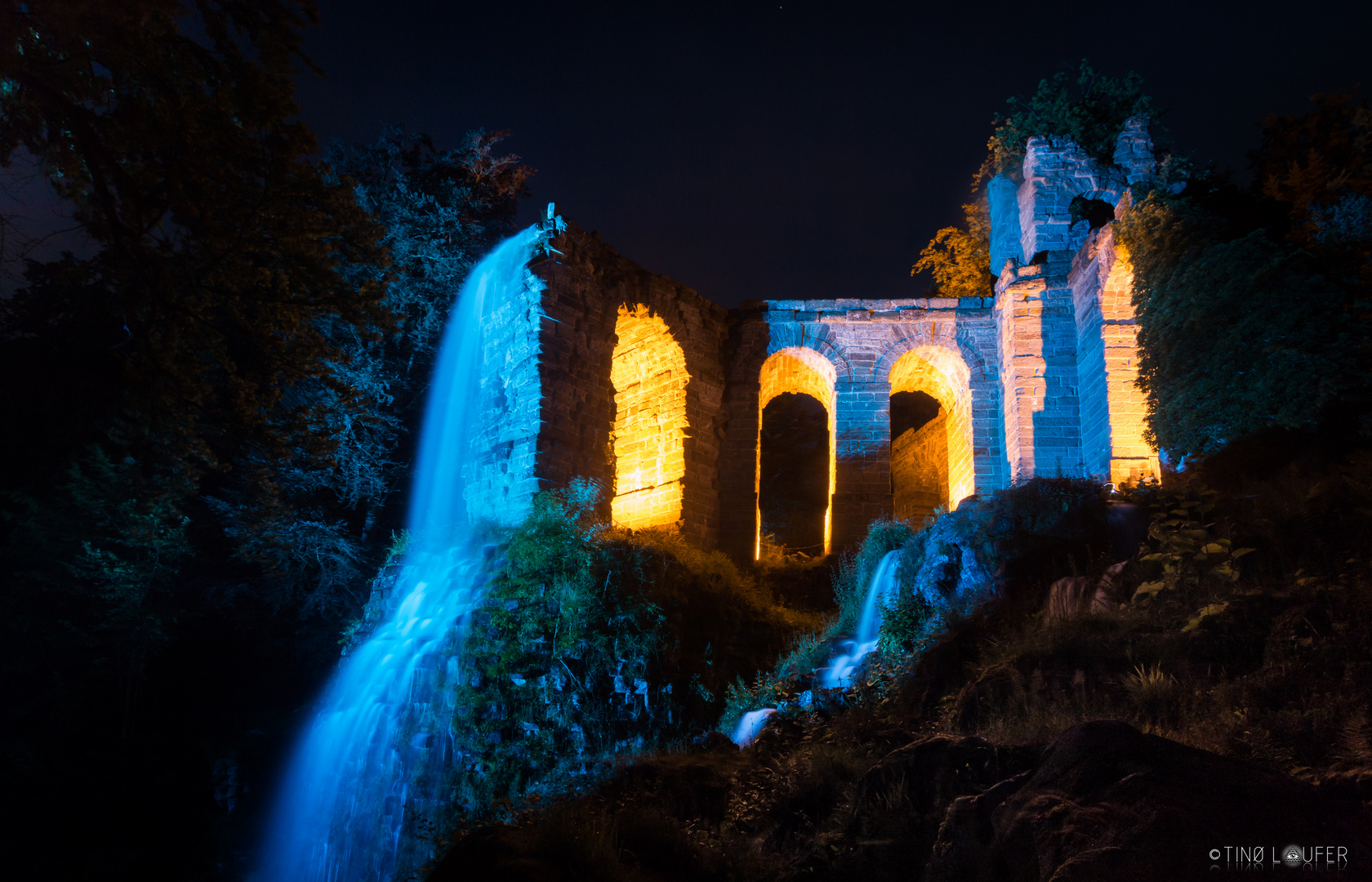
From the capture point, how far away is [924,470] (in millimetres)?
19781

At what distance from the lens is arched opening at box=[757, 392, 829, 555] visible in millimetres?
24062

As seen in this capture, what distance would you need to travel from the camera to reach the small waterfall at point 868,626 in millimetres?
7766

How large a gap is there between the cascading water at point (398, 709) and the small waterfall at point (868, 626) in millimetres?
4276

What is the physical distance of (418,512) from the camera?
1487 centimetres

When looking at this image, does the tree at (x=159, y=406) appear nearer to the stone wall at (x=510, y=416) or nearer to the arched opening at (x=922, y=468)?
the stone wall at (x=510, y=416)

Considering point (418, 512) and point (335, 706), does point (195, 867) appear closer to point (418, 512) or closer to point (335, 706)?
point (335, 706)

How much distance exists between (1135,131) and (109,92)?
16.1 m

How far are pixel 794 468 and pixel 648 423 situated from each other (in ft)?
36.3

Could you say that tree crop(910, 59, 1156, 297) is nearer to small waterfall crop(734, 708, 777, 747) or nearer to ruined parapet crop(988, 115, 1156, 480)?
ruined parapet crop(988, 115, 1156, 480)

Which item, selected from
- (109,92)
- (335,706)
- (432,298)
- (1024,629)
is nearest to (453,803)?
(335,706)

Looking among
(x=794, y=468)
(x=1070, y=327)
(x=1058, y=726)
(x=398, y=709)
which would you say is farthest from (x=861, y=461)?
(x=794, y=468)

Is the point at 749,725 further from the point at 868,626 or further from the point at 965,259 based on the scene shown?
the point at 965,259

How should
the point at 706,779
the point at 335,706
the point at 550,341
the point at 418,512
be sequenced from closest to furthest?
the point at 706,779
the point at 335,706
the point at 550,341
the point at 418,512

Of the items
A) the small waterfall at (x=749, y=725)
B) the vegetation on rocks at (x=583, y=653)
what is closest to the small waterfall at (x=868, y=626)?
the small waterfall at (x=749, y=725)
